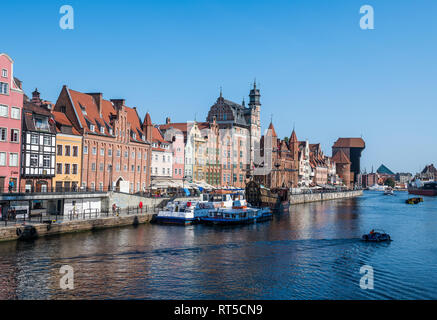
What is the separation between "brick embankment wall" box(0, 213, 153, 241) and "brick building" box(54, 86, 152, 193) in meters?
11.7

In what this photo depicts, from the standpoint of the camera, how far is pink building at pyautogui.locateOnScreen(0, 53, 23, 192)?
55281mm

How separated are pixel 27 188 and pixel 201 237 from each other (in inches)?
953

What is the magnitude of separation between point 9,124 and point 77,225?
50.5 feet

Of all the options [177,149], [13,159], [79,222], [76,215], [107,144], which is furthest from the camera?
[177,149]

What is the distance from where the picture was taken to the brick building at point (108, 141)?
71188 mm

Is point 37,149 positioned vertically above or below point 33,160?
above

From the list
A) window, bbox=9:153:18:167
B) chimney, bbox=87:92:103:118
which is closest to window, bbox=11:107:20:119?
window, bbox=9:153:18:167

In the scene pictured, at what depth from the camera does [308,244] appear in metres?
52.9

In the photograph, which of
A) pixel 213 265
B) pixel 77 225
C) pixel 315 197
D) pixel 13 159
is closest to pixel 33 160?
pixel 13 159

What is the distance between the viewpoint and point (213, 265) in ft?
131

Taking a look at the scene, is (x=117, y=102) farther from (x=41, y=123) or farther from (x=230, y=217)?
Answer: (x=230, y=217)

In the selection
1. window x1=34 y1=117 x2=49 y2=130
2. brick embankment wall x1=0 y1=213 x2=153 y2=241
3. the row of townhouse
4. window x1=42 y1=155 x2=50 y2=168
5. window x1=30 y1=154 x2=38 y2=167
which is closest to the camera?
brick embankment wall x1=0 y1=213 x2=153 y2=241

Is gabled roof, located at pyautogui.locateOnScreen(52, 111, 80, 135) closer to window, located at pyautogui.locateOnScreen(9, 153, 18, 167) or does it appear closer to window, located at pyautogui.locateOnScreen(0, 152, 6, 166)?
window, located at pyautogui.locateOnScreen(9, 153, 18, 167)
